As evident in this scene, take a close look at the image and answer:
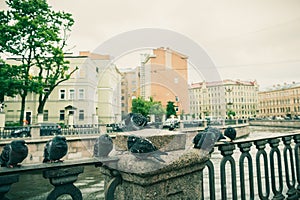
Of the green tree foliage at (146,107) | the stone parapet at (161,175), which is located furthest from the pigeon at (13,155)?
the green tree foliage at (146,107)

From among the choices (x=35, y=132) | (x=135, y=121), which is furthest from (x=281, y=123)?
(x=135, y=121)

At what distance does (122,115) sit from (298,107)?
8262 centimetres

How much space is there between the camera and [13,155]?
119 cm

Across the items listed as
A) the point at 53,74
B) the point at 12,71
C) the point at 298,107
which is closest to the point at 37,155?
the point at 12,71

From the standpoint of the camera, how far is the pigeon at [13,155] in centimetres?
119

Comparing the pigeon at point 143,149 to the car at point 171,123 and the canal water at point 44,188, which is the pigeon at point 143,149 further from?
the canal water at point 44,188

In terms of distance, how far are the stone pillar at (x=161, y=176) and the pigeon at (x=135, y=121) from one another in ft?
0.99

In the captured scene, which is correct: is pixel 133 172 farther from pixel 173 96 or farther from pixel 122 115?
pixel 173 96

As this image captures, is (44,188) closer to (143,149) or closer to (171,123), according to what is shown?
(171,123)

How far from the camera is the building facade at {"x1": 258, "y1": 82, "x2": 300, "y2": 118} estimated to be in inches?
2734

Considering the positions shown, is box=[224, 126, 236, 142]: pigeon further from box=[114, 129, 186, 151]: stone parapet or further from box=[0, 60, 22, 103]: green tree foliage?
box=[0, 60, 22, 103]: green tree foliage

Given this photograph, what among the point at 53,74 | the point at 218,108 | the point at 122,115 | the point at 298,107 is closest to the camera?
the point at 122,115

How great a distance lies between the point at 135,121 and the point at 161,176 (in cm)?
49

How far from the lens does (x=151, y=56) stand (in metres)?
1.82
